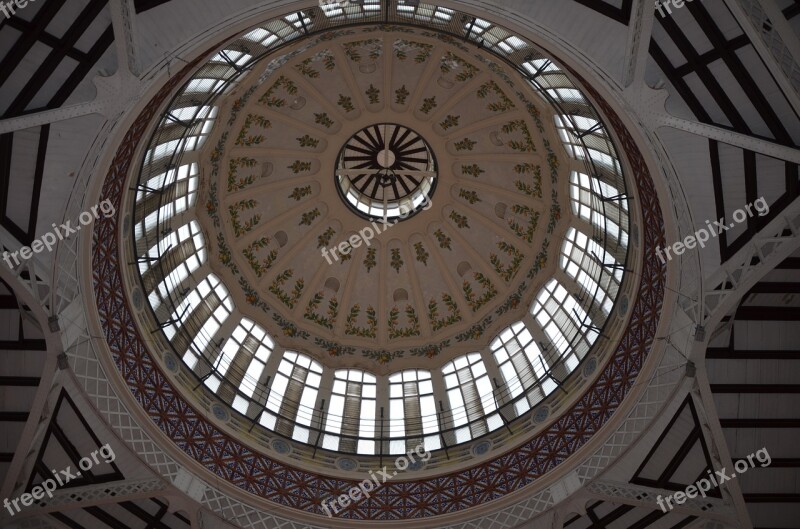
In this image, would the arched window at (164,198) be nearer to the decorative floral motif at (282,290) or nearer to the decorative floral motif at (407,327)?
the decorative floral motif at (282,290)

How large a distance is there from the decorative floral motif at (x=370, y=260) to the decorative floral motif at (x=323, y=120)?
18.9 ft

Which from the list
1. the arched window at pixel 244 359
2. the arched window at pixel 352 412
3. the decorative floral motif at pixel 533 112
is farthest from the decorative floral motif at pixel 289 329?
the decorative floral motif at pixel 533 112

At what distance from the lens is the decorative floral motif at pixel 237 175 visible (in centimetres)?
3025

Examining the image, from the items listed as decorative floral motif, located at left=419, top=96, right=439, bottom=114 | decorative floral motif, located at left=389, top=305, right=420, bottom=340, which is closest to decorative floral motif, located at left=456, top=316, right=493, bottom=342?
decorative floral motif, located at left=389, top=305, right=420, bottom=340

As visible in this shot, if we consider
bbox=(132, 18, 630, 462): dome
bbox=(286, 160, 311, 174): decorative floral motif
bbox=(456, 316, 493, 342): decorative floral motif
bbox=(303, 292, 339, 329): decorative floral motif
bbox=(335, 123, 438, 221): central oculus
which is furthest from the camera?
bbox=(335, 123, 438, 221): central oculus

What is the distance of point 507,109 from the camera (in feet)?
98.4

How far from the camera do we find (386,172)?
33469mm

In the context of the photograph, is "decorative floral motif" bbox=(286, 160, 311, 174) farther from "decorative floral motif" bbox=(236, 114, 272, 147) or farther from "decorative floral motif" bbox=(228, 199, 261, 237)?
"decorative floral motif" bbox=(228, 199, 261, 237)

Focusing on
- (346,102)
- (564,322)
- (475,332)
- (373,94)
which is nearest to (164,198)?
(346,102)

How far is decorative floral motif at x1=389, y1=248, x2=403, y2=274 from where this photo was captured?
33188mm

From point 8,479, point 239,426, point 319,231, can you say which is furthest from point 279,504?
point 319,231

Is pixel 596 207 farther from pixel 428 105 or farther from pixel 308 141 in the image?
pixel 308 141

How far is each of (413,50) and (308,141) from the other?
242 inches

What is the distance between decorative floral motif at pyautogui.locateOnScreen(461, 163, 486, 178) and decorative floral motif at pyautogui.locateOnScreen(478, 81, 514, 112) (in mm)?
2912
